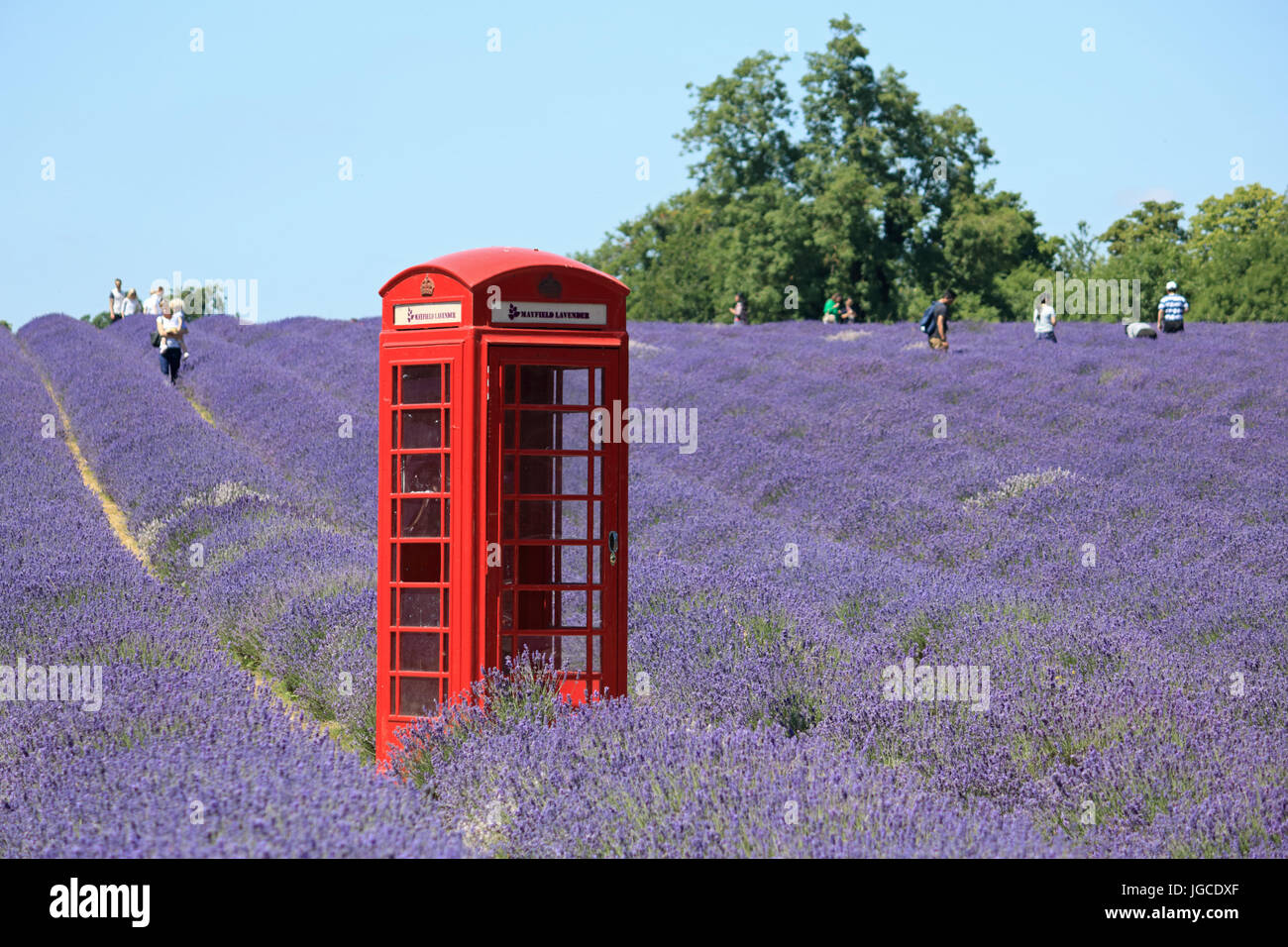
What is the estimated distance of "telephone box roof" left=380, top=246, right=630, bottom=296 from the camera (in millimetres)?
4648

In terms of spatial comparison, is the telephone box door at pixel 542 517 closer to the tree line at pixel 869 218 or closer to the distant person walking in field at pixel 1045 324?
the distant person walking in field at pixel 1045 324

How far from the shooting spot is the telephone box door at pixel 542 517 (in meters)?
4.68

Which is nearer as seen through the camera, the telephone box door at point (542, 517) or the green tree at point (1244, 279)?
the telephone box door at point (542, 517)

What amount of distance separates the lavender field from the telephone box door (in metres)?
0.38

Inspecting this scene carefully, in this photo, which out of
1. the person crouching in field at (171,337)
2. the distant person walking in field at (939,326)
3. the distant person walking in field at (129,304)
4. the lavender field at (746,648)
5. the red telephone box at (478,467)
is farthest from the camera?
the distant person walking in field at (129,304)

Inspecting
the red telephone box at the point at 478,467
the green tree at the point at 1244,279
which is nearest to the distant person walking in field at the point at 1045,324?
the red telephone box at the point at 478,467

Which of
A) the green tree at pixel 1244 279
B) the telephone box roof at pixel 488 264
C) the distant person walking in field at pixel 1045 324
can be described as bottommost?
the telephone box roof at pixel 488 264

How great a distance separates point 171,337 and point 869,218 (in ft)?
83.5

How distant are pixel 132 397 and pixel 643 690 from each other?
1137 centimetres

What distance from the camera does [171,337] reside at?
1655 cm

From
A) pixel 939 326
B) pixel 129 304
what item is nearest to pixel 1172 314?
pixel 939 326

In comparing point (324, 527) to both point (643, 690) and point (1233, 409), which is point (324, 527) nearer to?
point (643, 690)

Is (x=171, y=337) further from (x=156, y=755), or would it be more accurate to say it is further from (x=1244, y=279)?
(x=1244, y=279)
